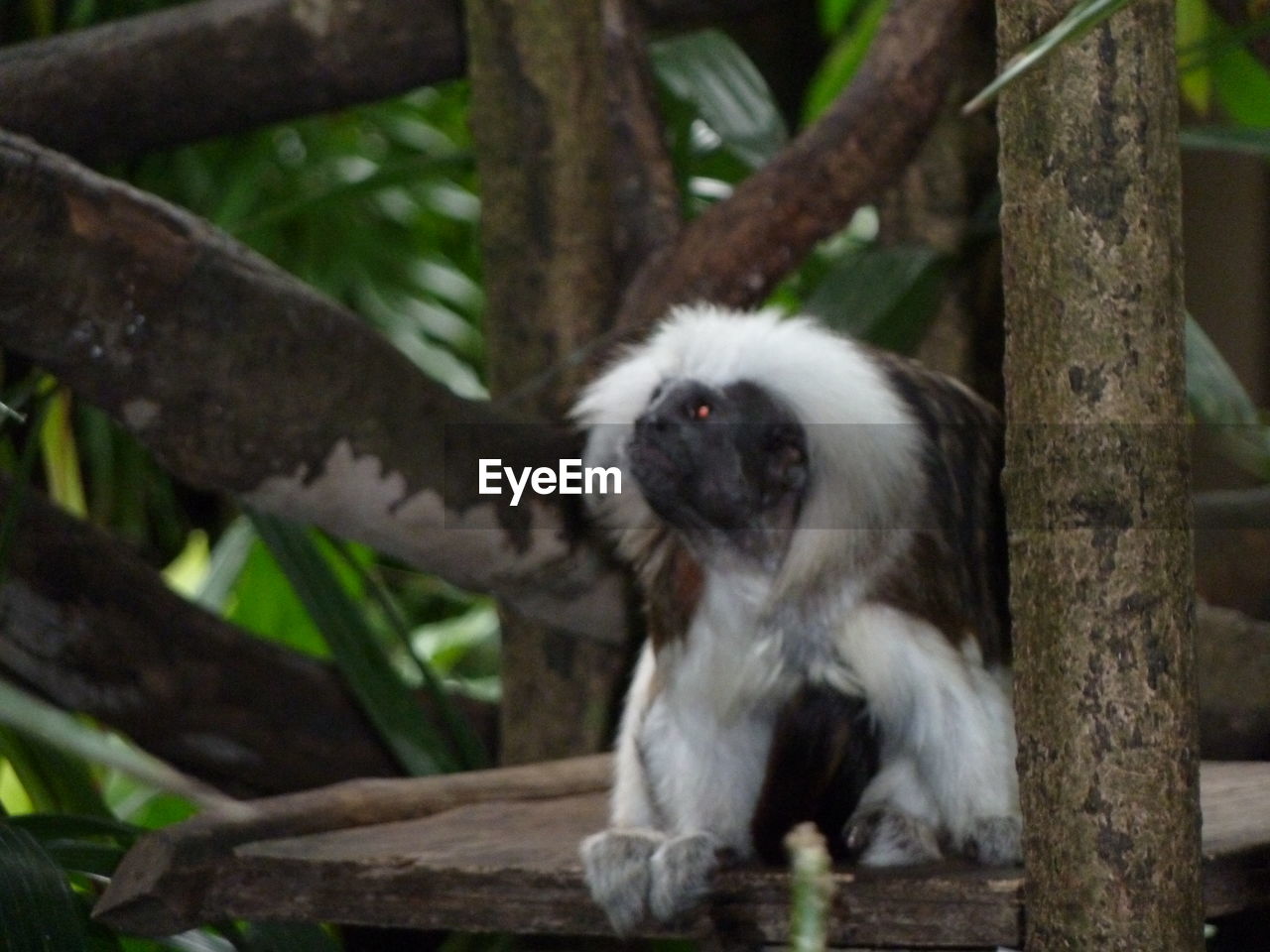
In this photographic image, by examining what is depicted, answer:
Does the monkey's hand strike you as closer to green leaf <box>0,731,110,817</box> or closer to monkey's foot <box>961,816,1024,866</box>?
monkey's foot <box>961,816,1024,866</box>

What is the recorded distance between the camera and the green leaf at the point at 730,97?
8.29ft

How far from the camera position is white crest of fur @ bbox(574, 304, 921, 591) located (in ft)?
5.46

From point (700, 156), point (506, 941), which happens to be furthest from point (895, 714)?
point (700, 156)

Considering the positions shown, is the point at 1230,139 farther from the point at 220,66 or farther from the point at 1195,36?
the point at 220,66

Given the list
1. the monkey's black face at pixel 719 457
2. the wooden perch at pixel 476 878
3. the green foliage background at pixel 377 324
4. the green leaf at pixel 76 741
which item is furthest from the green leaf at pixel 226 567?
the green leaf at pixel 76 741

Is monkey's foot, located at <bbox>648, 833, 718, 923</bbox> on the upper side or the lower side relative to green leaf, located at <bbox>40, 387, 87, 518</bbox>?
lower

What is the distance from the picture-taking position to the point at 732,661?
169cm

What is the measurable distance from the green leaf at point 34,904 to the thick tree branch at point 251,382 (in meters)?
0.46

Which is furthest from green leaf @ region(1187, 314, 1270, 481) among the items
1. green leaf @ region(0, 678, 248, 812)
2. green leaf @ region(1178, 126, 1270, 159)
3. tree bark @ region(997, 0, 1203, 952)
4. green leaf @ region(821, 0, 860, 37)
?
green leaf @ region(0, 678, 248, 812)

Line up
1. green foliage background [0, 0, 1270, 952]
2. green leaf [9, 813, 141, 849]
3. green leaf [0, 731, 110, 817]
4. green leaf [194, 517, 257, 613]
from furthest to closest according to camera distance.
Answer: green leaf [194, 517, 257, 613]
green leaf [0, 731, 110, 817]
green foliage background [0, 0, 1270, 952]
green leaf [9, 813, 141, 849]

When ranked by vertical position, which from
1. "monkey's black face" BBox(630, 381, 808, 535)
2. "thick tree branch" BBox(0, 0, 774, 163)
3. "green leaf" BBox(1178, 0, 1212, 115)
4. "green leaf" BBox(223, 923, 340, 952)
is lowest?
"green leaf" BBox(223, 923, 340, 952)

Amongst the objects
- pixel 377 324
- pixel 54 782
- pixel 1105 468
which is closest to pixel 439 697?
pixel 54 782

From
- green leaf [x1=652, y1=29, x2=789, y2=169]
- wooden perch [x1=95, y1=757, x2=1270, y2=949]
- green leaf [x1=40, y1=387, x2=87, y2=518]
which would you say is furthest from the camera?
green leaf [x1=40, y1=387, x2=87, y2=518]

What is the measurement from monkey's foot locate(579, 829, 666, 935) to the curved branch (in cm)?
84
